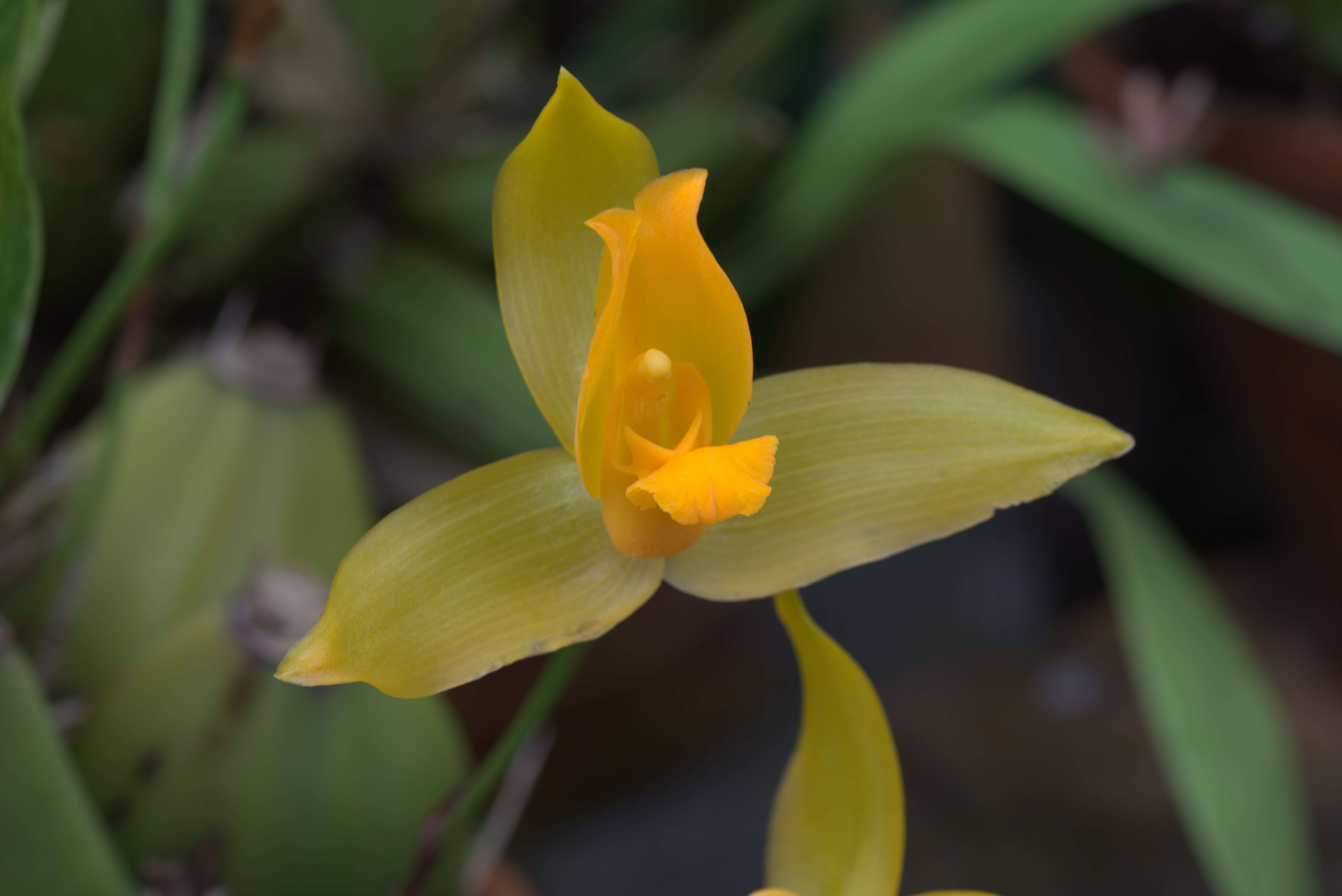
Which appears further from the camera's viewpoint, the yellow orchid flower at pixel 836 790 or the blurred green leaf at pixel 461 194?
the blurred green leaf at pixel 461 194

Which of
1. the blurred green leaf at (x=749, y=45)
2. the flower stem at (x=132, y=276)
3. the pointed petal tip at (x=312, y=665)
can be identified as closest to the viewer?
the pointed petal tip at (x=312, y=665)

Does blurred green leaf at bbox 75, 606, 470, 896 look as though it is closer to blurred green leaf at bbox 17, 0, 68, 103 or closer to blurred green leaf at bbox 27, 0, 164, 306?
blurred green leaf at bbox 17, 0, 68, 103

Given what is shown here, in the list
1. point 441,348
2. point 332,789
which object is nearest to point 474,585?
point 332,789

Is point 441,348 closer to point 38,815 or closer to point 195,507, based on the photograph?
point 195,507

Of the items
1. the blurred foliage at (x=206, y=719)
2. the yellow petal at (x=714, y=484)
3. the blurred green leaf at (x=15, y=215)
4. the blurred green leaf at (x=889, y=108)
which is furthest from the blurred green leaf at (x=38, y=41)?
the blurred green leaf at (x=889, y=108)

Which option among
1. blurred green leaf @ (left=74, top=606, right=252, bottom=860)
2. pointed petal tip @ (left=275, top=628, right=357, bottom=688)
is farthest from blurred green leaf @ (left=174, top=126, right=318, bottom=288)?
pointed petal tip @ (left=275, top=628, right=357, bottom=688)

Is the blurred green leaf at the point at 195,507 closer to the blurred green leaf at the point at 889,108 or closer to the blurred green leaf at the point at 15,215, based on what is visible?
the blurred green leaf at the point at 15,215

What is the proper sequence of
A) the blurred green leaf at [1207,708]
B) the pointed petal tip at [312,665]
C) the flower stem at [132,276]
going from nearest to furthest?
the pointed petal tip at [312,665] < the flower stem at [132,276] < the blurred green leaf at [1207,708]
